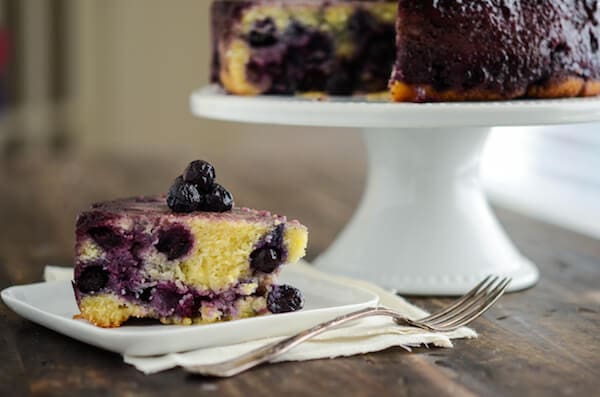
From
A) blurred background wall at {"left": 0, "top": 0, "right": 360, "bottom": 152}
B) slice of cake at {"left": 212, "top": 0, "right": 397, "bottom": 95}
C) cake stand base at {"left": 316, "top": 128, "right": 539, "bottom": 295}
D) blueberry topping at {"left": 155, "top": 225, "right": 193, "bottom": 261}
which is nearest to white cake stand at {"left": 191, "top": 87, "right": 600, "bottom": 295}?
cake stand base at {"left": 316, "top": 128, "right": 539, "bottom": 295}

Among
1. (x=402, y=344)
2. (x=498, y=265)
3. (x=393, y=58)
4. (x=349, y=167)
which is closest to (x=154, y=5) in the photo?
(x=349, y=167)

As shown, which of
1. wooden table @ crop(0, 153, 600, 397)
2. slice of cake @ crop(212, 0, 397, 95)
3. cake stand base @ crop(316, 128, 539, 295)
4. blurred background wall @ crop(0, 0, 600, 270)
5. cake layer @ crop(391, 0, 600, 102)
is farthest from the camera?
blurred background wall @ crop(0, 0, 600, 270)

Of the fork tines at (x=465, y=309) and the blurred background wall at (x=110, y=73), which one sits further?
the blurred background wall at (x=110, y=73)

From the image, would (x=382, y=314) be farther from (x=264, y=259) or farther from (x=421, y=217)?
(x=421, y=217)

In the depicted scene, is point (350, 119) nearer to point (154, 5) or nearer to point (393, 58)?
point (393, 58)

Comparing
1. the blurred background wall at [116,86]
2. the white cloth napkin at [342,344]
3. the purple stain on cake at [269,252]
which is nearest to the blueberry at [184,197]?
the purple stain on cake at [269,252]

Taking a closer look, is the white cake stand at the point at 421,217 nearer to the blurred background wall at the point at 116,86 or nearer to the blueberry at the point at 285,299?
the blueberry at the point at 285,299

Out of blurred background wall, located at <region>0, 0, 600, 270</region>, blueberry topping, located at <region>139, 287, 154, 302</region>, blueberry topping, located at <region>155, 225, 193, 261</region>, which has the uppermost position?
blueberry topping, located at <region>155, 225, 193, 261</region>

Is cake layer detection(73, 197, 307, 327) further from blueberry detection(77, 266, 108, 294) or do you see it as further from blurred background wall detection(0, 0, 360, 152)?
blurred background wall detection(0, 0, 360, 152)

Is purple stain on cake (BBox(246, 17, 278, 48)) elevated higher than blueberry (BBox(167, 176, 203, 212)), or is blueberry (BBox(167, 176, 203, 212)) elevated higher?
purple stain on cake (BBox(246, 17, 278, 48))
